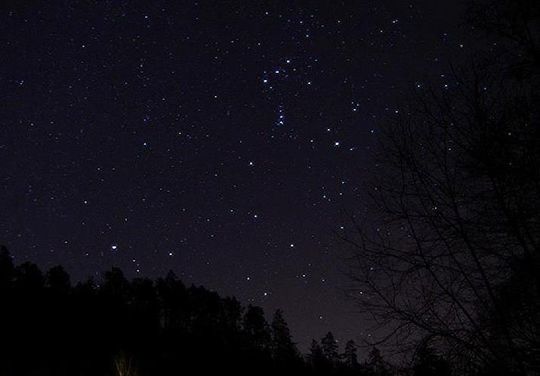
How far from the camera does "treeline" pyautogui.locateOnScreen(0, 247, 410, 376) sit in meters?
27.8

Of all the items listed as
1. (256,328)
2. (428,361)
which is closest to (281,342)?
(256,328)

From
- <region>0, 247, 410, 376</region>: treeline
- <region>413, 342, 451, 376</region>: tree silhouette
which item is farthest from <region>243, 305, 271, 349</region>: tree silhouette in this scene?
<region>413, 342, 451, 376</region>: tree silhouette

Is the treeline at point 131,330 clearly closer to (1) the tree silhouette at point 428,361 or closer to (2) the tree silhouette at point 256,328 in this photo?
(2) the tree silhouette at point 256,328

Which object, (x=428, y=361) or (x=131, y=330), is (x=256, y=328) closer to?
(x=131, y=330)

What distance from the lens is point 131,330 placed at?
36.8 meters

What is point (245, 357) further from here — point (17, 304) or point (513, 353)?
point (513, 353)

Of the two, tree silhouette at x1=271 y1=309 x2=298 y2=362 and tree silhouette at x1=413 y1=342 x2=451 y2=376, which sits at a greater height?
tree silhouette at x1=271 y1=309 x2=298 y2=362

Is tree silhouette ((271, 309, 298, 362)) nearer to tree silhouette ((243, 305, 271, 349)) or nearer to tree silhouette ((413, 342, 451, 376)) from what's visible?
tree silhouette ((243, 305, 271, 349))

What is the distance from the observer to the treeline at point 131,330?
27.8 metres

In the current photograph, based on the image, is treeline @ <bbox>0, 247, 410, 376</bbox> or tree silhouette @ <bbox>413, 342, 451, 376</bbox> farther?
treeline @ <bbox>0, 247, 410, 376</bbox>

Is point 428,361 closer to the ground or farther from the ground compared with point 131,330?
closer to the ground

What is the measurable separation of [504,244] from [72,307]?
3637cm

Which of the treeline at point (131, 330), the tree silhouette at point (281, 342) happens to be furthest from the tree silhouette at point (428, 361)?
the tree silhouette at point (281, 342)

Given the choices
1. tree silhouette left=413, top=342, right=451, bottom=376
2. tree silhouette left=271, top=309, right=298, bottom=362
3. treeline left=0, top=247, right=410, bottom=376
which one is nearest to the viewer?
tree silhouette left=413, top=342, right=451, bottom=376
